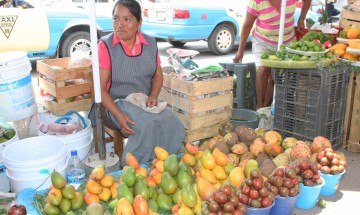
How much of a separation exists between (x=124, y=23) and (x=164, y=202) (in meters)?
1.60

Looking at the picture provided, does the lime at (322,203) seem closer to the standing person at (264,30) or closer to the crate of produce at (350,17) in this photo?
the standing person at (264,30)

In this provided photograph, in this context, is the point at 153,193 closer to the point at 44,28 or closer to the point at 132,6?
the point at 132,6

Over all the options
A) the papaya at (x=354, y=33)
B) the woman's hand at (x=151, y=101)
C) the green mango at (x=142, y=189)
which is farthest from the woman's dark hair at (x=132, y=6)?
the papaya at (x=354, y=33)

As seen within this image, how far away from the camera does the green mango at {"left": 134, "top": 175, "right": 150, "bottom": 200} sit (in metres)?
2.57

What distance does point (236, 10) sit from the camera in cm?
916

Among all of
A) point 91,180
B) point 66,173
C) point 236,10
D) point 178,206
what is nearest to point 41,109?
point 66,173

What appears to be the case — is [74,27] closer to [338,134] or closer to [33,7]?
[33,7]

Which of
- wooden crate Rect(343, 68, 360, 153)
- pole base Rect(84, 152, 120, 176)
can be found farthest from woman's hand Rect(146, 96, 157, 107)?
wooden crate Rect(343, 68, 360, 153)

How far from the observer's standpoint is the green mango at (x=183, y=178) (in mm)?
2742

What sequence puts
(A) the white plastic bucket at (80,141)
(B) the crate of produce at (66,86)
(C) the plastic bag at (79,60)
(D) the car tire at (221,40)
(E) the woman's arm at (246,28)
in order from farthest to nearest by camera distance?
1. (D) the car tire at (221,40)
2. (E) the woman's arm at (246,28)
3. (C) the plastic bag at (79,60)
4. (B) the crate of produce at (66,86)
5. (A) the white plastic bucket at (80,141)

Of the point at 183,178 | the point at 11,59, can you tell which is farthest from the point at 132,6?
the point at 183,178

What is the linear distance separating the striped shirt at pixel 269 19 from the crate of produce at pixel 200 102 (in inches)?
42.5

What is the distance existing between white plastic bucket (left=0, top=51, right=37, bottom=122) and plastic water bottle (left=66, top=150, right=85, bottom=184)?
34.1 inches

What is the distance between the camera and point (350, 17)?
4438 mm
